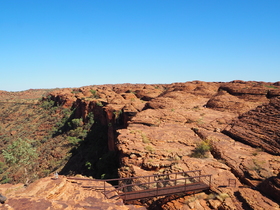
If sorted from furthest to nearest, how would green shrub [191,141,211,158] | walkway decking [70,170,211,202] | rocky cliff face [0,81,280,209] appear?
green shrub [191,141,211,158] < walkway decking [70,170,211,202] < rocky cliff face [0,81,280,209]

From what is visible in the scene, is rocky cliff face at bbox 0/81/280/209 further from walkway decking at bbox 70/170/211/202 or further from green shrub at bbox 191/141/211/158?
walkway decking at bbox 70/170/211/202

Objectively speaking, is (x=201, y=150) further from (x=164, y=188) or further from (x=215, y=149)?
Answer: (x=164, y=188)

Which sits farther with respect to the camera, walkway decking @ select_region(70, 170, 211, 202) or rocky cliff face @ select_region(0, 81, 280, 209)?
walkway decking @ select_region(70, 170, 211, 202)

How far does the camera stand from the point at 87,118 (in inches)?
1293

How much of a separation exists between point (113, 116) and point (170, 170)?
16645 millimetres

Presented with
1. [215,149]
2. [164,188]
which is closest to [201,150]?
[215,149]

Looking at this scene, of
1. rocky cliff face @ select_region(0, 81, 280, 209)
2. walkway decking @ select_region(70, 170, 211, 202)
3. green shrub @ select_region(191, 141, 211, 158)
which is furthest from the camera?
green shrub @ select_region(191, 141, 211, 158)

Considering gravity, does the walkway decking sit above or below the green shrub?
below

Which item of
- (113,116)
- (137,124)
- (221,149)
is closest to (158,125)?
(137,124)

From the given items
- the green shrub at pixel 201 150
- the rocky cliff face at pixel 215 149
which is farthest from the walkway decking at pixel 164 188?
the green shrub at pixel 201 150

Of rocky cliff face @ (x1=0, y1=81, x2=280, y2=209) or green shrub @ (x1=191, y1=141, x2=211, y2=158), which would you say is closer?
rocky cliff face @ (x1=0, y1=81, x2=280, y2=209)

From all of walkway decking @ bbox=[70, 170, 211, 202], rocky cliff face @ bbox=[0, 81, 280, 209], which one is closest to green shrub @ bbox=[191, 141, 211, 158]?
rocky cliff face @ bbox=[0, 81, 280, 209]

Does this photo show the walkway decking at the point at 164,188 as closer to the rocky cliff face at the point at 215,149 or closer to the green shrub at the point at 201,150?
the rocky cliff face at the point at 215,149

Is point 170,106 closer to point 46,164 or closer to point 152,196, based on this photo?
point 152,196
